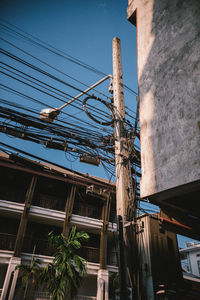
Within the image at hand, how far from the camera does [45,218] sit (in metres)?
16.3

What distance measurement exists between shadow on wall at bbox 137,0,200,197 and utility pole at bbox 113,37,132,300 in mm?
1599

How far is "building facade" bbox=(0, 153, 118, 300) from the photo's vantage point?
1442 cm

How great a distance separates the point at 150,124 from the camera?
3725 millimetres

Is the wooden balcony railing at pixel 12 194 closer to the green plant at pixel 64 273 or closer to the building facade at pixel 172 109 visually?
the green plant at pixel 64 273

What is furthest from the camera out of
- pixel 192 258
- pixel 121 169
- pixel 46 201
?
pixel 192 258

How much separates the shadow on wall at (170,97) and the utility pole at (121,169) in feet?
5.25

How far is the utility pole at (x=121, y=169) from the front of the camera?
4279mm

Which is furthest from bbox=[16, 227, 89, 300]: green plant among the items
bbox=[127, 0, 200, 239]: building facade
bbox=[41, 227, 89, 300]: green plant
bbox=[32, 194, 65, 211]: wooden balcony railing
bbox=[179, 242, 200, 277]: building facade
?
bbox=[179, 242, 200, 277]: building facade

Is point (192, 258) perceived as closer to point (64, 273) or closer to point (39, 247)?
point (39, 247)

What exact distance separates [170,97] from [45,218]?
15.1 meters

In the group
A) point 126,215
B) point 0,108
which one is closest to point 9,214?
point 0,108

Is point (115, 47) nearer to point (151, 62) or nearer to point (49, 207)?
point (151, 62)

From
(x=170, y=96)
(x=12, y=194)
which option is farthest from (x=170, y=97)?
(x=12, y=194)

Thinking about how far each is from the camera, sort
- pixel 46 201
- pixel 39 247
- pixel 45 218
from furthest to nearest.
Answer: pixel 46 201, pixel 45 218, pixel 39 247
